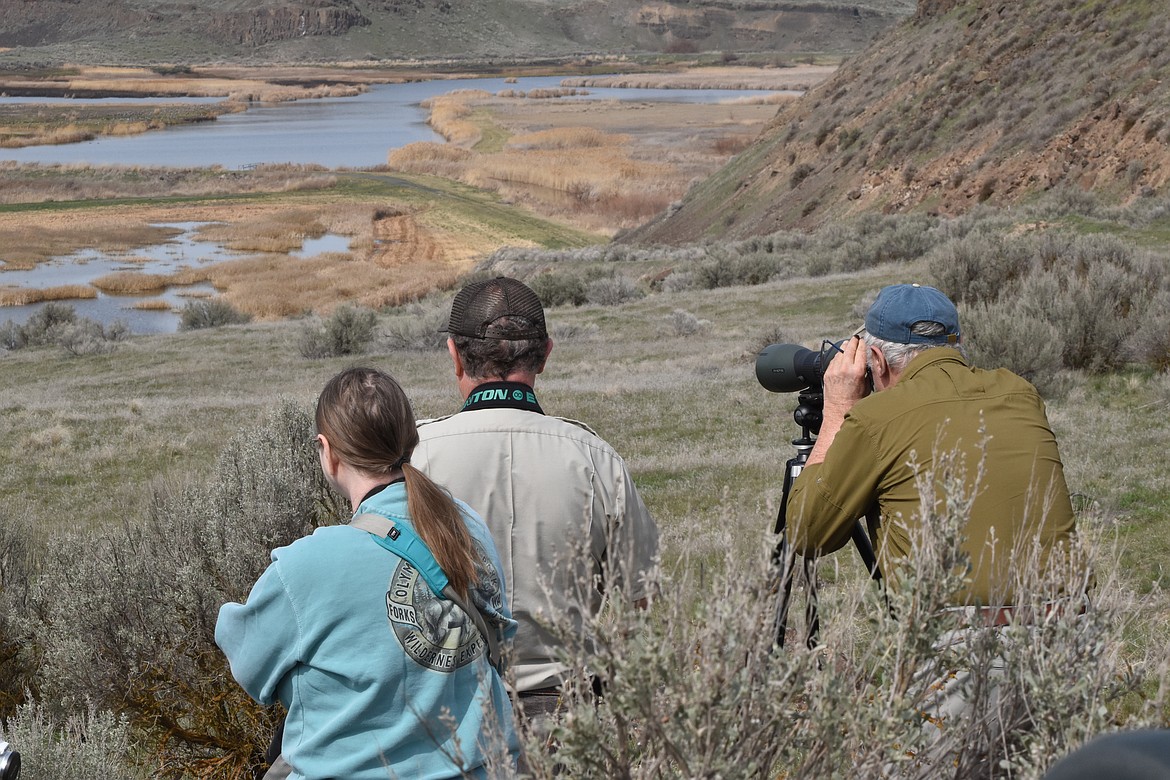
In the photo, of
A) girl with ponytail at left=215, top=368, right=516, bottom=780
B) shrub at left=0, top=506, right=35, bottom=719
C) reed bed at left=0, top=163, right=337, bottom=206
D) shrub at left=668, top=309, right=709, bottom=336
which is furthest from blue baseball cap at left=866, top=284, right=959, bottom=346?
reed bed at left=0, top=163, right=337, bottom=206

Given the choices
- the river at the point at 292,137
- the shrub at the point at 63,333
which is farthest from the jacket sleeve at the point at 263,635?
the river at the point at 292,137

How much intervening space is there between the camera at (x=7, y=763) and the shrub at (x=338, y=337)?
52.7 feet

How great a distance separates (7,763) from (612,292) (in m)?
20.3

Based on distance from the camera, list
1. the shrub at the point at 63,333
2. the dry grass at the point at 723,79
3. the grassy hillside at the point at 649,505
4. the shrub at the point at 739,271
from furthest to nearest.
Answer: the dry grass at the point at 723,79
the shrub at the point at 739,271
the shrub at the point at 63,333
the grassy hillside at the point at 649,505

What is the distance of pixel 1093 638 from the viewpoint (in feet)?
6.69

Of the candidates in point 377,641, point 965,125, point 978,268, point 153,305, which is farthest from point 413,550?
point 153,305

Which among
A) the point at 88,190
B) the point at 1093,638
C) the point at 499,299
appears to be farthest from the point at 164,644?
the point at 88,190

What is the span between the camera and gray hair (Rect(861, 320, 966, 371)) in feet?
9.94

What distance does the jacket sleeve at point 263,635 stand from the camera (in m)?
2.16

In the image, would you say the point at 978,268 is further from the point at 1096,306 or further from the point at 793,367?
the point at 793,367

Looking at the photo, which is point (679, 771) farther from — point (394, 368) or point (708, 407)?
point (394, 368)

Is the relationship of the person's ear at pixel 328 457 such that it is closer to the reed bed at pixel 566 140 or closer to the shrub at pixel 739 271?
the shrub at pixel 739 271

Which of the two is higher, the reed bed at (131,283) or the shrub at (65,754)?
the shrub at (65,754)

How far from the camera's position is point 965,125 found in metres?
26.6
